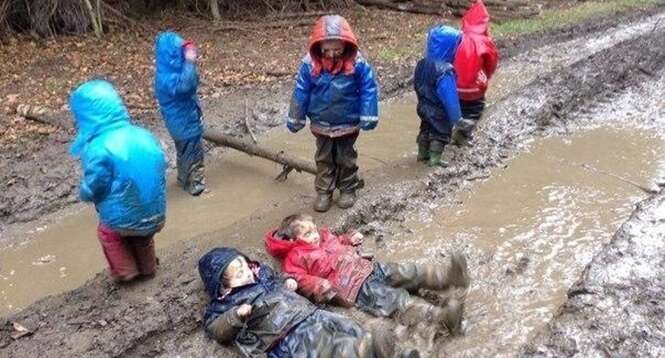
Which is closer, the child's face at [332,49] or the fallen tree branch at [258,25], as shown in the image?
the child's face at [332,49]

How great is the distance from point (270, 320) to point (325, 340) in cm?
43

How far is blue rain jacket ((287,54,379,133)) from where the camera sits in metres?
6.04

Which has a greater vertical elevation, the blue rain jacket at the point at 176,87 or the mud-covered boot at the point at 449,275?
the blue rain jacket at the point at 176,87

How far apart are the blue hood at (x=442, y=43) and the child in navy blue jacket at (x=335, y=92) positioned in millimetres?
1185

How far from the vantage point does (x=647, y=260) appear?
550cm

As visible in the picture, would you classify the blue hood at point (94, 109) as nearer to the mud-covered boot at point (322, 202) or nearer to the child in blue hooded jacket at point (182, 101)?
the child in blue hooded jacket at point (182, 101)

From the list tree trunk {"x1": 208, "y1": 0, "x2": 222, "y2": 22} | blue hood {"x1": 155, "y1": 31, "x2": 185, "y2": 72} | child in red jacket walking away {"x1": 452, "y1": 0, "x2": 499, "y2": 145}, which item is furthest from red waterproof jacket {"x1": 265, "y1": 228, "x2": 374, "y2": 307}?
tree trunk {"x1": 208, "y1": 0, "x2": 222, "y2": 22}

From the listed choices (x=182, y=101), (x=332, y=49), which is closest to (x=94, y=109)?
(x=332, y=49)

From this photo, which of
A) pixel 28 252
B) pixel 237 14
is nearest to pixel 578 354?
pixel 28 252

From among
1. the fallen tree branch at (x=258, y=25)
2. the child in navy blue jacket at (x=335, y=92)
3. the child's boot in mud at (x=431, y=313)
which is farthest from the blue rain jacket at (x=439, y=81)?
the fallen tree branch at (x=258, y=25)

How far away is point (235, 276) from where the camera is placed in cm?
482

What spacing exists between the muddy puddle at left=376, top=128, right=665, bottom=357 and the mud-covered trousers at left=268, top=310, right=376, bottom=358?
0.78 m

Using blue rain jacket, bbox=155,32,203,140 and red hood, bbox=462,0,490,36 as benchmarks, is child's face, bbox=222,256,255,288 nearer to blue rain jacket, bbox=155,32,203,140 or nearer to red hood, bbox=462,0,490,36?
blue rain jacket, bbox=155,32,203,140

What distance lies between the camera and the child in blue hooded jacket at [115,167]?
4.62m
